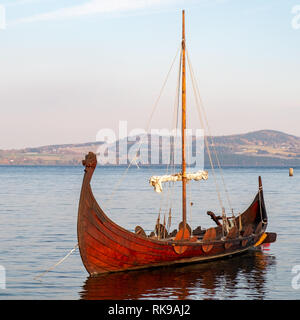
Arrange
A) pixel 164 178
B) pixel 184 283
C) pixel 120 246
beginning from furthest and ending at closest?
pixel 164 178 → pixel 120 246 → pixel 184 283

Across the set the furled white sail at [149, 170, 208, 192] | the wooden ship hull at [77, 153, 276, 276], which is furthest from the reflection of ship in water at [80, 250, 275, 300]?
the furled white sail at [149, 170, 208, 192]

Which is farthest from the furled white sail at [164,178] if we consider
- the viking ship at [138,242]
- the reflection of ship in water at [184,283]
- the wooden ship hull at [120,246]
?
the reflection of ship in water at [184,283]

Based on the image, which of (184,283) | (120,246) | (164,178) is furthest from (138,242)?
(164,178)

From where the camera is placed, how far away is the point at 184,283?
2702 cm

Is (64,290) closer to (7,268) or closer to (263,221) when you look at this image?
(7,268)

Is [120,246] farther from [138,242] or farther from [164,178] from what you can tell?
[164,178]

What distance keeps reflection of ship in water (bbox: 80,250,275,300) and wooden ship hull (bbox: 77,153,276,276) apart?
1.59 ft

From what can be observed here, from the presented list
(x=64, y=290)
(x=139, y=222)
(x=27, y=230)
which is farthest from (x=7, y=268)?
(x=139, y=222)

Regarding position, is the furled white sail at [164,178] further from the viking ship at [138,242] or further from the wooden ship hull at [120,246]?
the wooden ship hull at [120,246]

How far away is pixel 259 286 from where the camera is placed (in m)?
26.9

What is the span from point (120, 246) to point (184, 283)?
326cm

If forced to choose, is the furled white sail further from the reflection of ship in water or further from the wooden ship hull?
the reflection of ship in water

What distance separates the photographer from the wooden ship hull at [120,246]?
86.0ft
